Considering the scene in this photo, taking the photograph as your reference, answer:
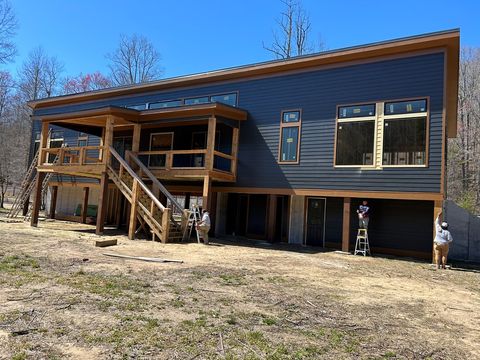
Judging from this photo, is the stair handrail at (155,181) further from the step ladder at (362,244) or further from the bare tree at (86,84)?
the bare tree at (86,84)

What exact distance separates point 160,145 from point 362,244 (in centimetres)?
994

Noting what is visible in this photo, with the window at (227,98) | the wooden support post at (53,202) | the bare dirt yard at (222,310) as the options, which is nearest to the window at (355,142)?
the bare dirt yard at (222,310)

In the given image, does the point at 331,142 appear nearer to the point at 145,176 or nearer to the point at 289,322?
the point at 145,176

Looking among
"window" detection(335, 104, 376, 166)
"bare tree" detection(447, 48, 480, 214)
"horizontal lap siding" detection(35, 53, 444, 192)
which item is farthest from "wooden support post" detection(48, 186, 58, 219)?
"bare tree" detection(447, 48, 480, 214)

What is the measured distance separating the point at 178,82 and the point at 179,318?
13978mm

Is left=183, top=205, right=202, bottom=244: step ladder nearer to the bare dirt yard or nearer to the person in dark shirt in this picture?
the bare dirt yard

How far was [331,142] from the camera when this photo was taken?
→ 13.3 meters

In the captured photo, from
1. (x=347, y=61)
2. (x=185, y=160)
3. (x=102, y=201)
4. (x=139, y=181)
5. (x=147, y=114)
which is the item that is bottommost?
(x=102, y=201)

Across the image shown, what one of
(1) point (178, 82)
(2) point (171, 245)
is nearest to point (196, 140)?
(1) point (178, 82)

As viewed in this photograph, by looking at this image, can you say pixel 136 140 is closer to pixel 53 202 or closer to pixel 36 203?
pixel 36 203

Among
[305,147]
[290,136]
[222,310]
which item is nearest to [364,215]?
[305,147]

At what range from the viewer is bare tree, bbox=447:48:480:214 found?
2939cm

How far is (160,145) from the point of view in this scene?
59.0 ft

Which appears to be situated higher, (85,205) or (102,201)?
(102,201)
